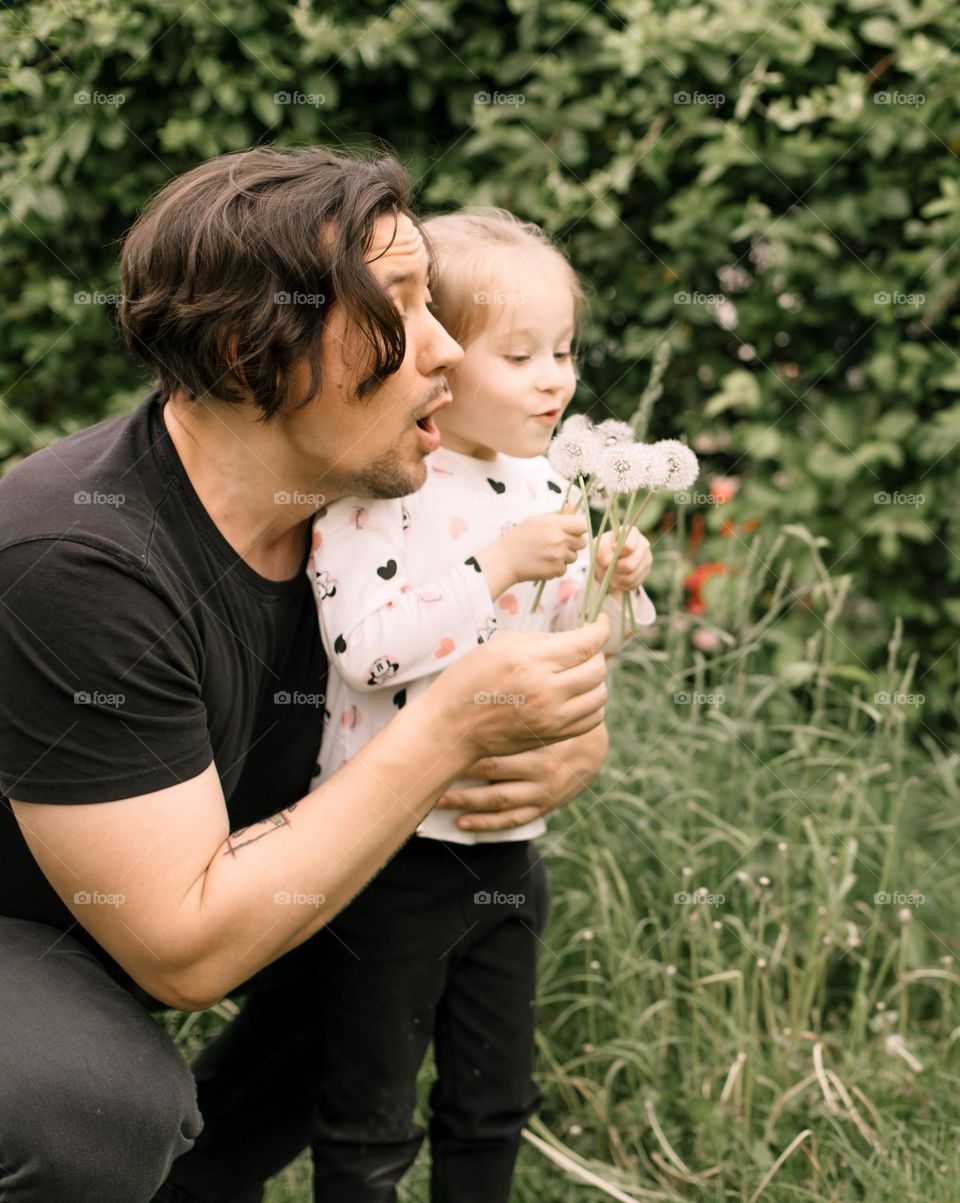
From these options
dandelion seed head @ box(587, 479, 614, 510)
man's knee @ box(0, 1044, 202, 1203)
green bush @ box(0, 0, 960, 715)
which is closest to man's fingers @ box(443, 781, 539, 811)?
dandelion seed head @ box(587, 479, 614, 510)

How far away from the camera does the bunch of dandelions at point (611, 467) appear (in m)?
1.81

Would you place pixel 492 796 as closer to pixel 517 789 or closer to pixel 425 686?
pixel 517 789

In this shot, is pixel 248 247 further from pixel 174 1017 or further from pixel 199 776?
pixel 174 1017

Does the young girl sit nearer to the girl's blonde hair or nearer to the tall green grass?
the girl's blonde hair

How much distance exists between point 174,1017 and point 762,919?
1.19 metres

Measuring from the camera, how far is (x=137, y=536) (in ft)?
5.59

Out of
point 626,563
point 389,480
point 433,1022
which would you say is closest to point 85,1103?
point 433,1022

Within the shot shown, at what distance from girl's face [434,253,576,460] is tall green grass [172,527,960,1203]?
721 millimetres

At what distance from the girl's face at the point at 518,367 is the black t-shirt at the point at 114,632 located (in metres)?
0.39

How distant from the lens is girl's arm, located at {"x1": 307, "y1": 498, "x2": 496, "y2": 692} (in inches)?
71.2

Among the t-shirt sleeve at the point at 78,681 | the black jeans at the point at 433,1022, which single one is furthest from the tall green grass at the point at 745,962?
the t-shirt sleeve at the point at 78,681

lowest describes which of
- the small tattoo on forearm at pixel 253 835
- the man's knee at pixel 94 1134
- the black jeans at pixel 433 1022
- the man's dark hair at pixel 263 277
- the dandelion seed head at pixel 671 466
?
the black jeans at pixel 433 1022

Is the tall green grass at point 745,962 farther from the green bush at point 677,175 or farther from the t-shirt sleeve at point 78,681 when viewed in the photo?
the t-shirt sleeve at point 78,681

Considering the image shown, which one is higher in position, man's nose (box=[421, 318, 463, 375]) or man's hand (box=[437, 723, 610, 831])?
man's nose (box=[421, 318, 463, 375])
